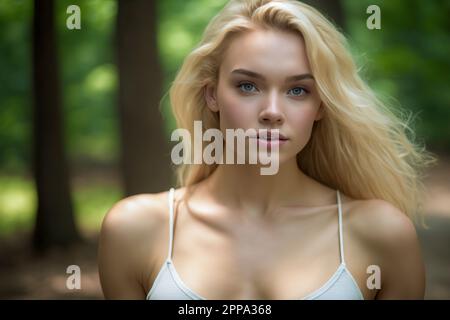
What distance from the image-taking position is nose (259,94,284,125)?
6.31ft

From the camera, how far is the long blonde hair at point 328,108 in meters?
1.99

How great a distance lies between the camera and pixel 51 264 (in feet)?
15.3

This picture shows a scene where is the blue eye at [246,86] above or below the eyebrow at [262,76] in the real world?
below

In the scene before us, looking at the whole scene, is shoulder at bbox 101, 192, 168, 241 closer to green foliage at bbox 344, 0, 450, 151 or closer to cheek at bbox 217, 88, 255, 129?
cheek at bbox 217, 88, 255, 129

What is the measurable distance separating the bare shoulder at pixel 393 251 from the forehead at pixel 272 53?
0.55 metres

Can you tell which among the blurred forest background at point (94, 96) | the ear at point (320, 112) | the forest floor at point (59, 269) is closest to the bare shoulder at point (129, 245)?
the ear at point (320, 112)

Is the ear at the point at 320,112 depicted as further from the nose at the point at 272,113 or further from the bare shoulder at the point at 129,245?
the bare shoulder at the point at 129,245

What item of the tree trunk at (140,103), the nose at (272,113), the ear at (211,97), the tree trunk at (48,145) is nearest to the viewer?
the nose at (272,113)

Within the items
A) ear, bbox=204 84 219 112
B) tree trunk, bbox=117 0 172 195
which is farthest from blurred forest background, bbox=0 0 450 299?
ear, bbox=204 84 219 112

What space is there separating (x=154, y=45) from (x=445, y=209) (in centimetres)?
300

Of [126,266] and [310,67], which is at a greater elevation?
[310,67]

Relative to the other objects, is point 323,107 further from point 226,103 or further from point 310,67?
point 226,103

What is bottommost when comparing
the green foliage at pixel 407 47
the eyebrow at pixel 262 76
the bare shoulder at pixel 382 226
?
the bare shoulder at pixel 382 226

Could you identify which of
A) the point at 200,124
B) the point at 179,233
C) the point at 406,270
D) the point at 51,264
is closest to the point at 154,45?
the point at 51,264
